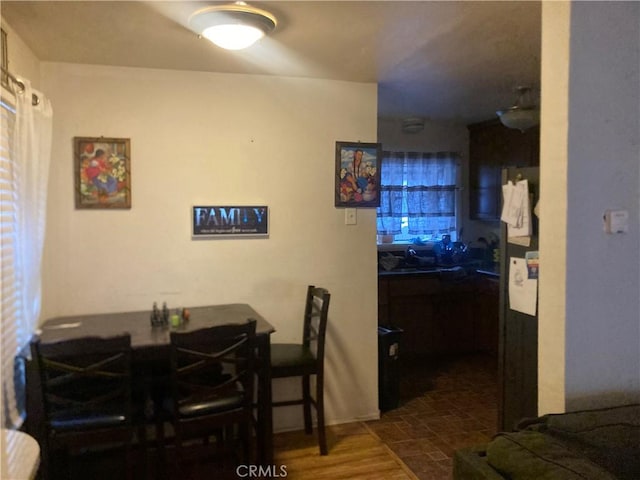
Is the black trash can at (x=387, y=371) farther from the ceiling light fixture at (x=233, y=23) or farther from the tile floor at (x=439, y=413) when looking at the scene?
the ceiling light fixture at (x=233, y=23)

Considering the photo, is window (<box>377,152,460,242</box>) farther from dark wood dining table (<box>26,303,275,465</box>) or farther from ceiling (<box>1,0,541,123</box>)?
dark wood dining table (<box>26,303,275,465</box>)

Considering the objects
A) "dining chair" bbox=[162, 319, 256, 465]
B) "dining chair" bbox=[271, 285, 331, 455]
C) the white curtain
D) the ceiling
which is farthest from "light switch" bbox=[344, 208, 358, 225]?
the white curtain

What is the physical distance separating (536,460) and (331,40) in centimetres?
201

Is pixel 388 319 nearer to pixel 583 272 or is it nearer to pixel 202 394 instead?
pixel 202 394

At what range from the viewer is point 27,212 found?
2.37 m

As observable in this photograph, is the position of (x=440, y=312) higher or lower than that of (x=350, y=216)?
lower

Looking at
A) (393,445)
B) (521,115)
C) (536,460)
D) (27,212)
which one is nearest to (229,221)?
(27,212)

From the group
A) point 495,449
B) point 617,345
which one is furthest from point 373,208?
point 495,449

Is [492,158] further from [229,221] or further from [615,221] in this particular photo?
[615,221]

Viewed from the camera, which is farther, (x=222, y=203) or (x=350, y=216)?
(x=350, y=216)

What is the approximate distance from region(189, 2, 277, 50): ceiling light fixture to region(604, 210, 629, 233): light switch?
1.54 meters

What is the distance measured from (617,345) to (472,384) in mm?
2415

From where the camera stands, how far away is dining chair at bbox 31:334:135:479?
213 cm

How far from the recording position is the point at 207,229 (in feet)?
10.3
